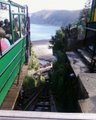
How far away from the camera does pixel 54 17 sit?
115 metres

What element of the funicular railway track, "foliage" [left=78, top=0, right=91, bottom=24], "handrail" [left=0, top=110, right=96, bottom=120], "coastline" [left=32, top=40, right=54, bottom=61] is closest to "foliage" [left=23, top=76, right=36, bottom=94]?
the funicular railway track

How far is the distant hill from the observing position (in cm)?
9972

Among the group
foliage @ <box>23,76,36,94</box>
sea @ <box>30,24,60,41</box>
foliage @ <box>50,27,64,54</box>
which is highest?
foliage @ <box>50,27,64,54</box>

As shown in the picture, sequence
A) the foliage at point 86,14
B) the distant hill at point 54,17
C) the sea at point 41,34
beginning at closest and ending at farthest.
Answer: the foliage at point 86,14 < the sea at point 41,34 < the distant hill at point 54,17

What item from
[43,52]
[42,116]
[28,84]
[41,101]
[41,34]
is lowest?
[41,34]

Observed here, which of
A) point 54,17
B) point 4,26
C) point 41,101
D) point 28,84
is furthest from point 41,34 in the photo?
point 4,26

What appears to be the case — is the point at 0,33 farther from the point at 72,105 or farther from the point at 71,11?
the point at 71,11

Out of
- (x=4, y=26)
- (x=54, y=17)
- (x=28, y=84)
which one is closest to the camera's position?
(x=4, y=26)

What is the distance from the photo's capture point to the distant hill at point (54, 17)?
3926 inches

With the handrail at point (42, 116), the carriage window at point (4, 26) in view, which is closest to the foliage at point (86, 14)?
the carriage window at point (4, 26)

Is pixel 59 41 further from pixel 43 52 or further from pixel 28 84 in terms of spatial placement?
pixel 43 52

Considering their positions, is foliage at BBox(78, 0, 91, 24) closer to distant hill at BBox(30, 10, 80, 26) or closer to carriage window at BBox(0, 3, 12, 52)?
carriage window at BBox(0, 3, 12, 52)

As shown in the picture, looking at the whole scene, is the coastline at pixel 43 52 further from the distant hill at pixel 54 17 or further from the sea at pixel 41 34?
the distant hill at pixel 54 17

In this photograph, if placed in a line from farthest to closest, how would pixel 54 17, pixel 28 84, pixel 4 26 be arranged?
pixel 54 17 < pixel 28 84 < pixel 4 26
